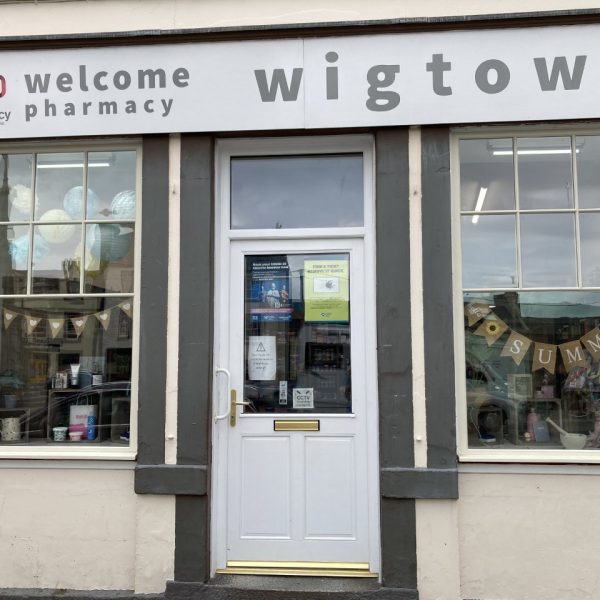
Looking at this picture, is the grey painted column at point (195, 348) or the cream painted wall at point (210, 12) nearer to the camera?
the grey painted column at point (195, 348)

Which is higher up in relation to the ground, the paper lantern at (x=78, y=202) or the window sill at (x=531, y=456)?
the paper lantern at (x=78, y=202)

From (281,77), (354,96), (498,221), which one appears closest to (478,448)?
(498,221)

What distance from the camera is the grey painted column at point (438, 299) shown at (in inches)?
158

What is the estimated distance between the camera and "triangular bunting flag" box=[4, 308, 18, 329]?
4.54m

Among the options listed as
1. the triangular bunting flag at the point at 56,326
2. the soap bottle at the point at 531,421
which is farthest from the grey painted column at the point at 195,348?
the soap bottle at the point at 531,421

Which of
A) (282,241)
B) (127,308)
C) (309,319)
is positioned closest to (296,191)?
(282,241)

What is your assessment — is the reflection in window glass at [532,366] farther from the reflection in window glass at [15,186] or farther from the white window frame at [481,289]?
the reflection in window glass at [15,186]

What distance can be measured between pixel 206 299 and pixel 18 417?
5.74 feet

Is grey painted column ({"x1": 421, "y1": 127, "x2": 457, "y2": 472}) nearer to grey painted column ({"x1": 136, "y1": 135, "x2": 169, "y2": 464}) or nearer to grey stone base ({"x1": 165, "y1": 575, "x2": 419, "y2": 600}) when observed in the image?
grey stone base ({"x1": 165, "y1": 575, "x2": 419, "y2": 600})

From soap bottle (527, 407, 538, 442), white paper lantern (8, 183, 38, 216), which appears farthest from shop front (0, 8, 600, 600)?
white paper lantern (8, 183, 38, 216)

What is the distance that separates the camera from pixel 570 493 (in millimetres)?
3955

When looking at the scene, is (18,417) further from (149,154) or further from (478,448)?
(478,448)

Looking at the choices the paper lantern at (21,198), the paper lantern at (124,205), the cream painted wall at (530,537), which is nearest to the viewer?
the cream painted wall at (530,537)

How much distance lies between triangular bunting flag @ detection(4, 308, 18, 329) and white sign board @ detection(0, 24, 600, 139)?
1323mm
